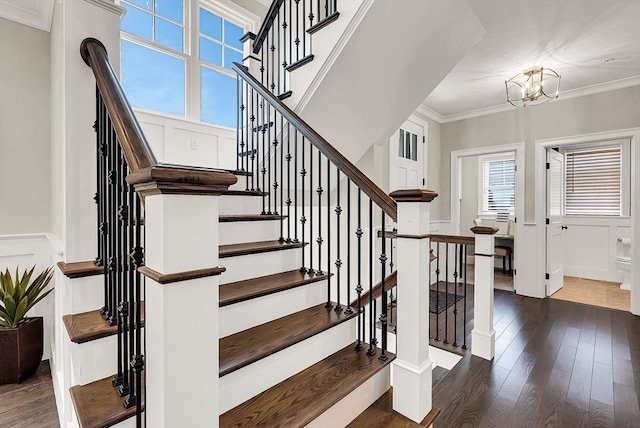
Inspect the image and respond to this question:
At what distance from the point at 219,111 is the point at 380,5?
2030 mm

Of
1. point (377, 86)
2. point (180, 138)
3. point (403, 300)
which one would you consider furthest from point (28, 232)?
point (377, 86)

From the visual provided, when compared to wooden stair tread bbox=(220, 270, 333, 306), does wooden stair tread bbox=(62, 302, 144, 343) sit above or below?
below

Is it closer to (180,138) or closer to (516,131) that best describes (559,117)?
(516,131)

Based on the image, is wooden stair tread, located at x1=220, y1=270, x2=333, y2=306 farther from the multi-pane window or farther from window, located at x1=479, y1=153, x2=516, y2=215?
window, located at x1=479, y1=153, x2=516, y2=215

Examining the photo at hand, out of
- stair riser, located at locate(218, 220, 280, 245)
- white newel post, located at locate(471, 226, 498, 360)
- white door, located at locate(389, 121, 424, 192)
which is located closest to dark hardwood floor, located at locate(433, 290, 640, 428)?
white newel post, located at locate(471, 226, 498, 360)

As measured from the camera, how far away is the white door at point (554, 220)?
14.4ft

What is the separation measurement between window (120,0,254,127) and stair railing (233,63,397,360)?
50 centimetres

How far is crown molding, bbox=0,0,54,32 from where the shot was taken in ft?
7.15

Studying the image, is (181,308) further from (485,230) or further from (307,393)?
(485,230)

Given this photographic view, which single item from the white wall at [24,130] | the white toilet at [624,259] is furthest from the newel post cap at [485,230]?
the white wall at [24,130]

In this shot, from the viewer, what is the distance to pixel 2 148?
7.38 feet

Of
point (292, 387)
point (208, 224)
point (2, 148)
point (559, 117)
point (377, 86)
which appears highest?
point (559, 117)

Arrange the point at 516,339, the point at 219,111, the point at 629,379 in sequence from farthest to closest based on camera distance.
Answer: the point at 219,111, the point at 516,339, the point at 629,379

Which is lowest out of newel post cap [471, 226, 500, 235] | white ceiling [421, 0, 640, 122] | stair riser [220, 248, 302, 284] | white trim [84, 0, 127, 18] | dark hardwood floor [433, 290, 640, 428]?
dark hardwood floor [433, 290, 640, 428]
